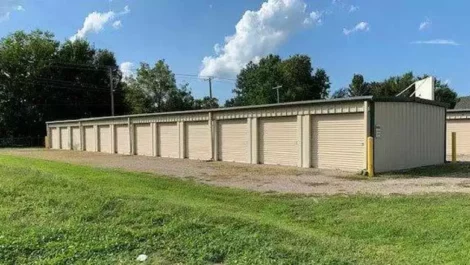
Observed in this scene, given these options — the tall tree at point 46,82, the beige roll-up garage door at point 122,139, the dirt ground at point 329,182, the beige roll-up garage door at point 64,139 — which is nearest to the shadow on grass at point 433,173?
the dirt ground at point 329,182

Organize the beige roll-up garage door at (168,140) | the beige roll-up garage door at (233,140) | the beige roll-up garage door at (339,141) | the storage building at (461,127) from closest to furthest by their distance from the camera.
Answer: the beige roll-up garage door at (339,141) → the beige roll-up garage door at (233,140) → the storage building at (461,127) → the beige roll-up garage door at (168,140)

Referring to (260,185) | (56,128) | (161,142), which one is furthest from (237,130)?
(56,128)

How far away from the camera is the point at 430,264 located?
16.8 ft

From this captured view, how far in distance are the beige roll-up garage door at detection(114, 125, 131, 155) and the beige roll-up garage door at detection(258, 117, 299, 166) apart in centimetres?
1395

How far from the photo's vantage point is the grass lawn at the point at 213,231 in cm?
503

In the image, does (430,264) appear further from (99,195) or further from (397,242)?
(99,195)

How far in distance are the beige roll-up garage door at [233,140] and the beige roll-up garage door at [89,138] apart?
17.0m

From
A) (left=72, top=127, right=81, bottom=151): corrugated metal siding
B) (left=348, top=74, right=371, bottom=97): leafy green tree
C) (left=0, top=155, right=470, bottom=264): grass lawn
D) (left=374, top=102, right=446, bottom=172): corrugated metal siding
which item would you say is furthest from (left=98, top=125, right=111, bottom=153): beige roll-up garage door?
(left=348, top=74, right=371, bottom=97): leafy green tree

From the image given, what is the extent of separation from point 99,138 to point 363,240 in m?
32.8

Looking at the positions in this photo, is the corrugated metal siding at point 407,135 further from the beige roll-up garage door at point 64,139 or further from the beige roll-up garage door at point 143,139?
the beige roll-up garage door at point 64,139

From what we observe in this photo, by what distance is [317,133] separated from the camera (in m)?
18.4

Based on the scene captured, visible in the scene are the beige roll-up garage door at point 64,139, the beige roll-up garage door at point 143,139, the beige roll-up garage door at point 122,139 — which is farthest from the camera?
the beige roll-up garage door at point 64,139

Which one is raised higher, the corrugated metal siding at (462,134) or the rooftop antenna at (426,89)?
the rooftop antenna at (426,89)

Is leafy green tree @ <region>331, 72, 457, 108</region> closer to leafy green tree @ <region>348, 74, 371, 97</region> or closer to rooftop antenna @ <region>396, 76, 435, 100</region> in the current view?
leafy green tree @ <region>348, 74, 371, 97</region>
